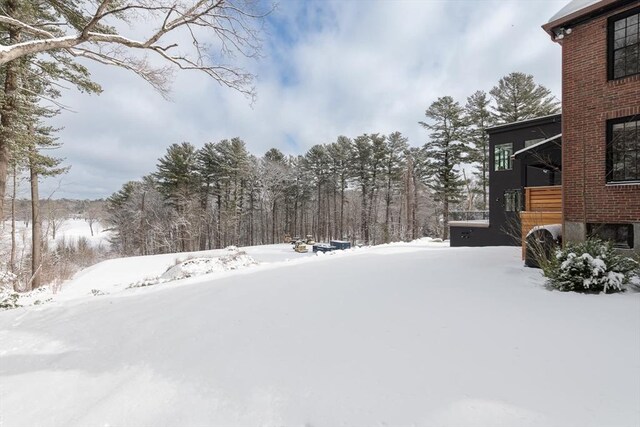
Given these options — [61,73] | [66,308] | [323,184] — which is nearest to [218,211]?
[323,184]

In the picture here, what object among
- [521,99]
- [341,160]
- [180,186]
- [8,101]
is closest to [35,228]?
[8,101]

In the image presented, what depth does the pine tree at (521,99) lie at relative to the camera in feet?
79.7

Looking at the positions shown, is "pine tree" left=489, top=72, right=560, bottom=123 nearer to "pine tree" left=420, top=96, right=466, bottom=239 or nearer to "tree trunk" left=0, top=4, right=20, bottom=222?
"pine tree" left=420, top=96, right=466, bottom=239

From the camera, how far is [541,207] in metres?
8.44

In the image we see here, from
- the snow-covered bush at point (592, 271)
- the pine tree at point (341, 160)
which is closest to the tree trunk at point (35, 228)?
the snow-covered bush at point (592, 271)

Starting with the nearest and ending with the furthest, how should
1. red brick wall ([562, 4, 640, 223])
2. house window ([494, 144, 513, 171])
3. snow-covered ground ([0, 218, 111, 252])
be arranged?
red brick wall ([562, 4, 640, 223])
snow-covered ground ([0, 218, 111, 252])
house window ([494, 144, 513, 171])

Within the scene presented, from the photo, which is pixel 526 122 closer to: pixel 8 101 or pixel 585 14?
pixel 585 14

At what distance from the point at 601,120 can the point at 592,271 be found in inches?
171

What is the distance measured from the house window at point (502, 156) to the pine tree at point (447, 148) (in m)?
9.10

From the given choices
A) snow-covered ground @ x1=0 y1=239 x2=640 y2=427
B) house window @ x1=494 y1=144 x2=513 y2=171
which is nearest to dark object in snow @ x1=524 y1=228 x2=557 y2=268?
snow-covered ground @ x1=0 y1=239 x2=640 y2=427

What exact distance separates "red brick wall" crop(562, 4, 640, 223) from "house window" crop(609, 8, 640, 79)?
0.18m

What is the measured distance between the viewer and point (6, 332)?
483cm

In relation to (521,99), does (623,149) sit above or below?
below

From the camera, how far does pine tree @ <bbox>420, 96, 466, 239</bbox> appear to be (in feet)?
87.0
